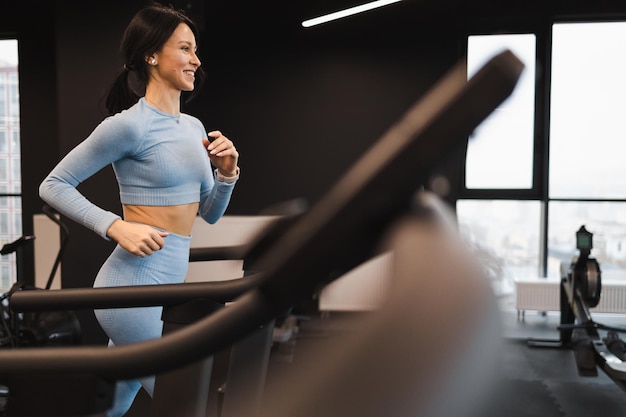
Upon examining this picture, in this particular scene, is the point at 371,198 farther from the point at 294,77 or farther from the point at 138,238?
the point at 294,77

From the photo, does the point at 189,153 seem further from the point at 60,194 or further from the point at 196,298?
the point at 196,298

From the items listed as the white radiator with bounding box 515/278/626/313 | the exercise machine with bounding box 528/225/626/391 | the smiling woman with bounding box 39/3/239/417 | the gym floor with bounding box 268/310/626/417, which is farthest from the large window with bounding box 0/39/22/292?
the exercise machine with bounding box 528/225/626/391

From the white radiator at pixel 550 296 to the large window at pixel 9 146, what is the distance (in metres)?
4.95

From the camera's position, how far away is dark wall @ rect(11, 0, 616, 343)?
5234 millimetres

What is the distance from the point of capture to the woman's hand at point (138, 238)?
3.82ft

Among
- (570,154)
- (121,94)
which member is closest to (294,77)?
(570,154)

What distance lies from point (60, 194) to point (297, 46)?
4362 millimetres

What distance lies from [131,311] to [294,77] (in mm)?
4354

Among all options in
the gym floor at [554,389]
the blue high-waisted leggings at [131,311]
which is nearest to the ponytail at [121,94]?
the blue high-waisted leggings at [131,311]

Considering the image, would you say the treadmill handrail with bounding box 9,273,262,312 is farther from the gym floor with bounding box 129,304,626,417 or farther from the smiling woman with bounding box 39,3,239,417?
the gym floor with bounding box 129,304,626,417

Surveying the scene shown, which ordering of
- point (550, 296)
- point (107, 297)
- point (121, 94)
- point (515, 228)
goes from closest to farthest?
1. point (107, 297)
2. point (121, 94)
3. point (550, 296)
4. point (515, 228)

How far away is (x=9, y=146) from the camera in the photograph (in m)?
5.48

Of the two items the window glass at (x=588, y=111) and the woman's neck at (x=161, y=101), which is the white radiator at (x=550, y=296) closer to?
the window glass at (x=588, y=111)

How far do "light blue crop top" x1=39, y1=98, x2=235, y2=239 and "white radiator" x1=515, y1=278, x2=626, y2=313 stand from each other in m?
4.23
